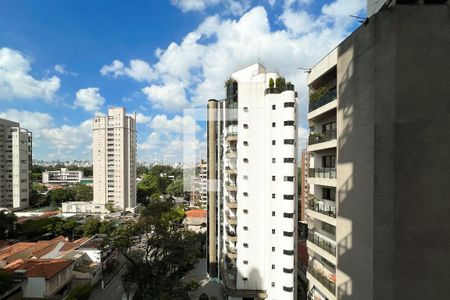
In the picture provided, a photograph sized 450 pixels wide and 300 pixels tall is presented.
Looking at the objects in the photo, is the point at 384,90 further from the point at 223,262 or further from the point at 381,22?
the point at 223,262

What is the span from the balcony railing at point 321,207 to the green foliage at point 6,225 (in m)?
35.9

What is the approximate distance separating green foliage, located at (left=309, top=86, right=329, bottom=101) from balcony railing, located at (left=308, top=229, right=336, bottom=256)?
202 inches

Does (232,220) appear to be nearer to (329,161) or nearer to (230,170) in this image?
(230,170)

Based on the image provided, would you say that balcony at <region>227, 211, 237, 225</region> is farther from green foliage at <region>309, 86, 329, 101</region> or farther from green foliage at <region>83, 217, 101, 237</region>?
green foliage at <region>83, 217, 101, 237</region>

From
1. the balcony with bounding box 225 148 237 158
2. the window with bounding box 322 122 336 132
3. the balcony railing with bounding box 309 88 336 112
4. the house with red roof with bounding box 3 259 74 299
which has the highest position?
the balcony railing with bounding box 309 88 336 112

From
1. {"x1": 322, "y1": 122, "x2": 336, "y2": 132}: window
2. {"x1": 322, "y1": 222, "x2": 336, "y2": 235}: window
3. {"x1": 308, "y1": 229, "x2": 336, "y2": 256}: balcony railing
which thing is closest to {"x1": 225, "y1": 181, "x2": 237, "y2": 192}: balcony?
{"x1": 308, "y1": 229, "x2": 336, "y2": 256}: balcony railing

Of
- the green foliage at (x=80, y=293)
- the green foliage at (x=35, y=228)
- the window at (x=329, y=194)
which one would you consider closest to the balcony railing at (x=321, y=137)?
the window at (x=329, y=194)

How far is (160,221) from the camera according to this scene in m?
16.1

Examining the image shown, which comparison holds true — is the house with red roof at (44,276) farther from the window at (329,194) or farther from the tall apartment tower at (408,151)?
the tall apartment tower at (408,151)

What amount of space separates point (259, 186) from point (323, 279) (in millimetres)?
7862

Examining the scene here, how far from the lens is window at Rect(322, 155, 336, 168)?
27.5 ft

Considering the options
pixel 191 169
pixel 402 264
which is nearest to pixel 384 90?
pixel 402 264

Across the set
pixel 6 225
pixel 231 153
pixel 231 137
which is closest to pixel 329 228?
pixel 231 153

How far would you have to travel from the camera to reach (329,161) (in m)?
8.69
